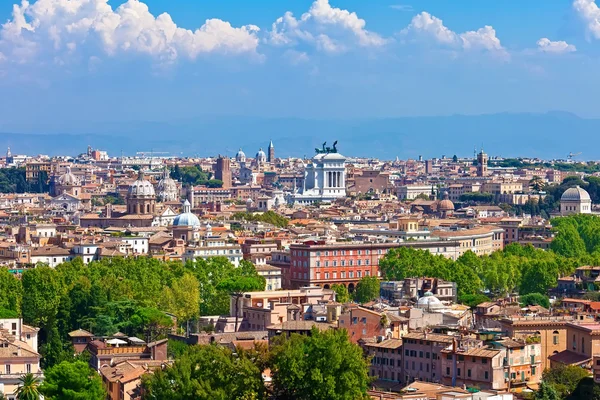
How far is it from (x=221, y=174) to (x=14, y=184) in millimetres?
20416

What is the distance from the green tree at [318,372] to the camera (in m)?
31.7

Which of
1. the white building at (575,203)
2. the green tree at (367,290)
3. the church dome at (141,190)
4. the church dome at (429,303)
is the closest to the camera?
the church dome at (429,303)

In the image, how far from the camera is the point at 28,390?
32469 millimetres

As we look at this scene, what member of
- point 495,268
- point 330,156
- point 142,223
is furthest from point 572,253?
point 330,156

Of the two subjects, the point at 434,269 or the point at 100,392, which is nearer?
the point at 100,392

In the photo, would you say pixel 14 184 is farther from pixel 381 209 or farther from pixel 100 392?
pixel 100 392

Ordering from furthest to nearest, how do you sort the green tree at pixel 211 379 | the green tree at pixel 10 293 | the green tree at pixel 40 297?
the green tree at pixel 10 293
the green tree at pixel 40 297
the green tree at pixel 211 379

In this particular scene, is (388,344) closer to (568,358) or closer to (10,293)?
(568,358)

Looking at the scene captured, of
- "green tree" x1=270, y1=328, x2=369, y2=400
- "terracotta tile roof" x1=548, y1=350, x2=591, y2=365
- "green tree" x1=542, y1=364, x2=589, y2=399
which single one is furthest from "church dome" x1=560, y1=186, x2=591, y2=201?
"green tree" x1=270, y1=328, x2=369, y2=400

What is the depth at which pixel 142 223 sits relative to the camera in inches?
3632

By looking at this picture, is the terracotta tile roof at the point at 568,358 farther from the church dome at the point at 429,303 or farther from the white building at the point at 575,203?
the white building at the point at 575,203

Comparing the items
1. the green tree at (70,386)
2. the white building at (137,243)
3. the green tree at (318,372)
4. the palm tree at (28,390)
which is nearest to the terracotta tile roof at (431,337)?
the green tree at (318,372)

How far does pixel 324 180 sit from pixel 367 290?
7496cm

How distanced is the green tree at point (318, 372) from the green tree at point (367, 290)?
21.6 meters
